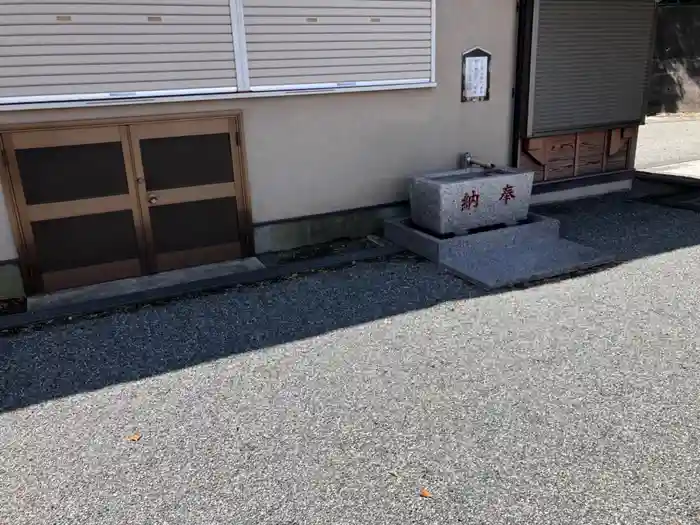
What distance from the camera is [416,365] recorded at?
4.08 metres

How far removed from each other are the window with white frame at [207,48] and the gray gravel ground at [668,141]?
6645mm

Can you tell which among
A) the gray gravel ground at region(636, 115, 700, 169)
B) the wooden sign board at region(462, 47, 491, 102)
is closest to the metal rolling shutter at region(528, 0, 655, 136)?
the wooden sign board at region(462, 47, 491, 102)

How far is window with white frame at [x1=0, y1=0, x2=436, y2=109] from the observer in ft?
16.4

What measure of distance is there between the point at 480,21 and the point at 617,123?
2.89m

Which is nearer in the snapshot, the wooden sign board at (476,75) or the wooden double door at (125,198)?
the wooden double door at (125,198)

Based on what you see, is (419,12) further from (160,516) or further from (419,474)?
(160,516)

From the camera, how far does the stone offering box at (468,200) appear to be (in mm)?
6238

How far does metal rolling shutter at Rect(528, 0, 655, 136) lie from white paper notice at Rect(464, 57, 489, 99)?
2.40 feet

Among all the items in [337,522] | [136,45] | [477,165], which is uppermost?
[136,45]

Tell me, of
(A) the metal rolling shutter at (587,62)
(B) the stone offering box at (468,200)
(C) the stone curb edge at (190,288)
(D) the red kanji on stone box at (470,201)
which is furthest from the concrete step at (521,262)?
(A) the metal rolling shutter at (587,62)

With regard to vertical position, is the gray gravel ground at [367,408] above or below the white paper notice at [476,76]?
below

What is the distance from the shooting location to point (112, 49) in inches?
206

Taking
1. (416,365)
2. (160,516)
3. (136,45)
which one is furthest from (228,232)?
(160,516)

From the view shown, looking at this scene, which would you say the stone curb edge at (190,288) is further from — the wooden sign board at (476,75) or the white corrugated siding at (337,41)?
the wooden sign board at (476,75)
